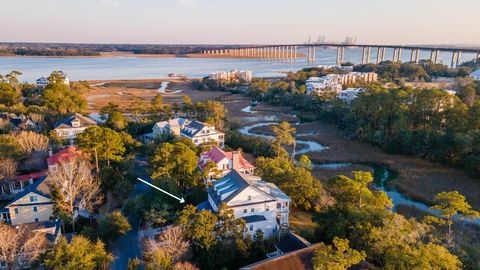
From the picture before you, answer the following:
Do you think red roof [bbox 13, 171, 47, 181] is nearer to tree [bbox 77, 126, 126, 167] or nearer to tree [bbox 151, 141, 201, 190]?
tree [bbox 77, 126, 126, 167]

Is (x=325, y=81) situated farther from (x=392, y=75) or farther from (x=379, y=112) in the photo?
(x=379, y=112)

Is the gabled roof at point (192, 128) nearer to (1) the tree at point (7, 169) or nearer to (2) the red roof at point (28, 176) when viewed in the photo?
(2) the red roof at point (28, 176)

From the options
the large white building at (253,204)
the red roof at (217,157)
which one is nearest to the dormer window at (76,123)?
the red roof at (217,157)

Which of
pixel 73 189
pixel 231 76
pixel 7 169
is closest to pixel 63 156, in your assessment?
pixel 7 169

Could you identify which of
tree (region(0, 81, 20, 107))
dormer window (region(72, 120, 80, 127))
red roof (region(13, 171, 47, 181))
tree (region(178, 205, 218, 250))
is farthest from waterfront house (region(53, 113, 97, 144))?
tree (region(178, 205, 218, 250))

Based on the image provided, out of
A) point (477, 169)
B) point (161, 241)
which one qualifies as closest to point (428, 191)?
point (477, 169)

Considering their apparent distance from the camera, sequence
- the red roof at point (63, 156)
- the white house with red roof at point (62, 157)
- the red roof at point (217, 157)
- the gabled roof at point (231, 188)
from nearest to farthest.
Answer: the gabled roof at point (231, 188), the white house with red roof at point (62, 157), the red roof at point (63, 156), the red roof at point (217, 157)
